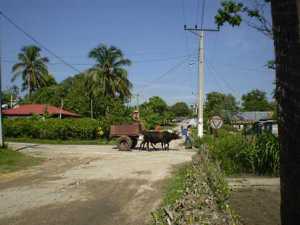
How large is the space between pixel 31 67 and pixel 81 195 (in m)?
53.2

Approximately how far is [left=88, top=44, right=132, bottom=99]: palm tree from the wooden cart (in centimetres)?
2472

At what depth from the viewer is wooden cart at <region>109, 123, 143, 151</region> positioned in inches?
928

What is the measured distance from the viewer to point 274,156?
1125 centimetres

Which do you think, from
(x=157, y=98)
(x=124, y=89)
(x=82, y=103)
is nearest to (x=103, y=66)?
(x=124, y=89)

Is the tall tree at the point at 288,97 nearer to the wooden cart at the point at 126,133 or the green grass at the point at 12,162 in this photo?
the green grass at the point at 12,162

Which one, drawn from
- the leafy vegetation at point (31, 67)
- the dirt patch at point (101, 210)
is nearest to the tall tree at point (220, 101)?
the leafy vegetation at point (31, 67)

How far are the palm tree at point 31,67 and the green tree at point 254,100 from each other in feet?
217

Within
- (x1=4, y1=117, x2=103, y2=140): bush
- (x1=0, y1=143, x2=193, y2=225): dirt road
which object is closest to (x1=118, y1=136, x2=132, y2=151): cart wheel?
(x1=0, y1=143, x2=193, y2=225): dirt road

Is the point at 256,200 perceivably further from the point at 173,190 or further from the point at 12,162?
the point at 12,162

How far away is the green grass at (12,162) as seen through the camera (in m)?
14.5

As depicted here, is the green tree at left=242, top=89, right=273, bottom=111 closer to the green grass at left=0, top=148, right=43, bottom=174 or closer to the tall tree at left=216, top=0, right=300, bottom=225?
the green grass at left=0, top=148, right=43, bottom=174

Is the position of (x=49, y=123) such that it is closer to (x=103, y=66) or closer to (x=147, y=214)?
(x=103, y=66)

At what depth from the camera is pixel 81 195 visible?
29.1 ft

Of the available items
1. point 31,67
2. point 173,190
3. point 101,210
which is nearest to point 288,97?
point 101,210
